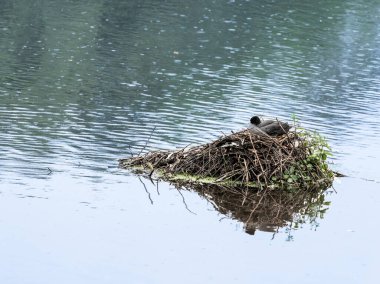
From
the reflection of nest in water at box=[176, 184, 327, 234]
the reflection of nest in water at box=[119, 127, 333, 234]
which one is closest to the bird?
the reflection of nest in water at box=[119, 127, 333, 234]

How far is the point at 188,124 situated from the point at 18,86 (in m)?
7.31

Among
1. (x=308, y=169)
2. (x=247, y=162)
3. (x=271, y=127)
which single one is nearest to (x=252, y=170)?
(x=247, y=162)

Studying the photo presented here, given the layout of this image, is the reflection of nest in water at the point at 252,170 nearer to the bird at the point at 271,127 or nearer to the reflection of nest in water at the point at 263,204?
the reflection of nest in water at the point at 263,204

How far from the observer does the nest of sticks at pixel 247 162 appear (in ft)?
76.8

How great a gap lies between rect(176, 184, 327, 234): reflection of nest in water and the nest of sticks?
0.97 feet

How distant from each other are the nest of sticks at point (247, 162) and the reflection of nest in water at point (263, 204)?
0.29 m

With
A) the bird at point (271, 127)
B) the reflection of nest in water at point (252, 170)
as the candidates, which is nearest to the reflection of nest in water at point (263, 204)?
the reflection of nest in water at point (252, 170)

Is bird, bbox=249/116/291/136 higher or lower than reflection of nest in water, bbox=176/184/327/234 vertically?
higher

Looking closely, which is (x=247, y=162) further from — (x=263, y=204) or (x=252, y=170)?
(x=263, y=204)

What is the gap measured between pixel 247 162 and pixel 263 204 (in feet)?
3.82

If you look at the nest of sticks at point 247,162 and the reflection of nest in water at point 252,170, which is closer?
the reflection of nest in water at point 252,170

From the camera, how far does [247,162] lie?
76.9 ft

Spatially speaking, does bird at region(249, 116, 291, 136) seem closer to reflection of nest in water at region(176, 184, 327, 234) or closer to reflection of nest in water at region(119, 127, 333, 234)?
reflection of nest in water at region(119, 127, 333, 234)

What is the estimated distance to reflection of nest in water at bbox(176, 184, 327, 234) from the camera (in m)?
21.8
